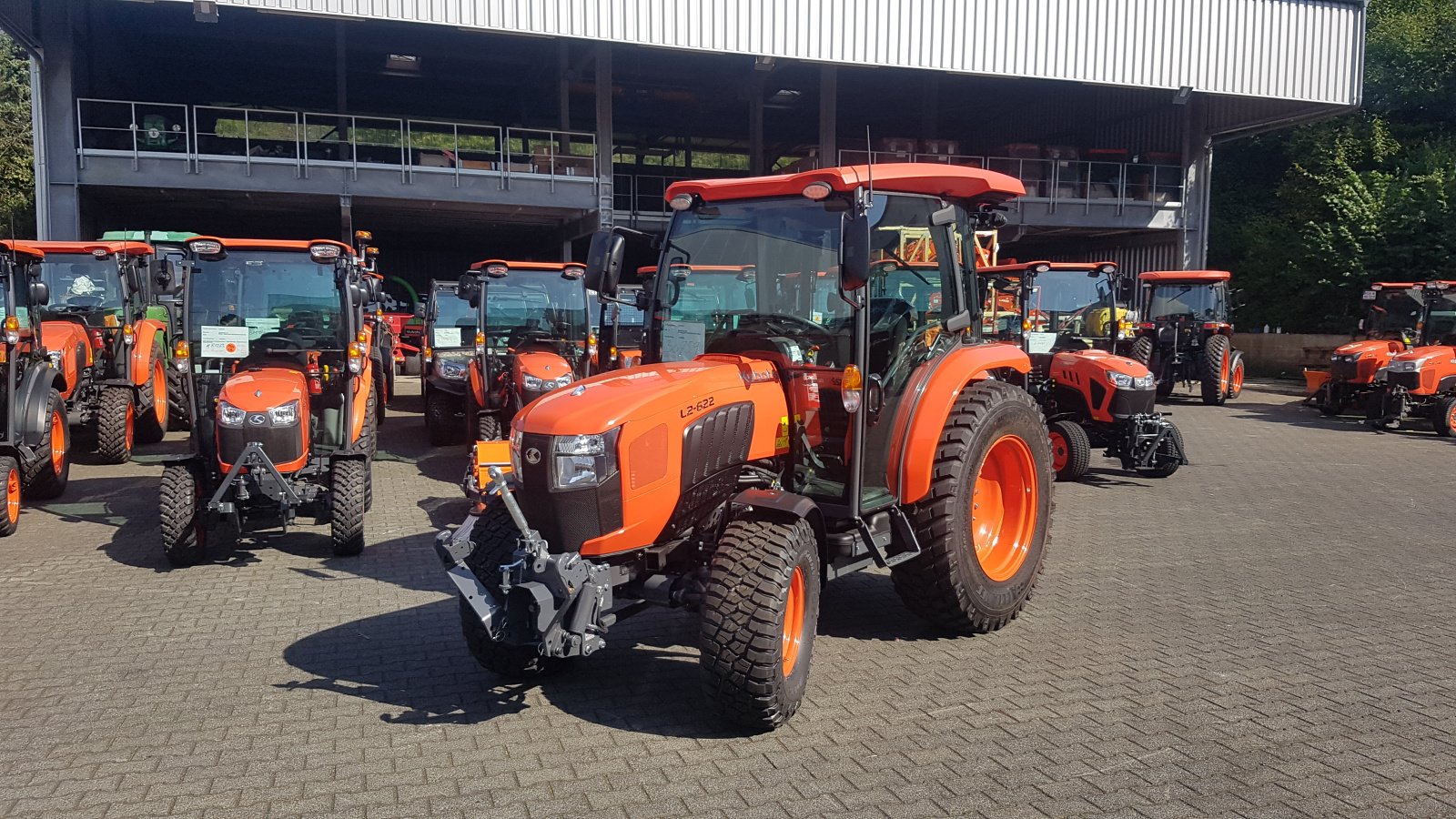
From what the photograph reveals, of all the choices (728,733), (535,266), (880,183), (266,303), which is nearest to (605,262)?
(880,183)

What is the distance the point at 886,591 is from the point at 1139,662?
64.0 inches

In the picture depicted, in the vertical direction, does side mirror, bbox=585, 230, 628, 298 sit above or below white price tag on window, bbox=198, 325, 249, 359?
above

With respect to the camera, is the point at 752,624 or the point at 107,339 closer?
the point at 752,624

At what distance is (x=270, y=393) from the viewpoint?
6898 millimetres

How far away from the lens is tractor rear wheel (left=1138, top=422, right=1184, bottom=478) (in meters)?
9.99

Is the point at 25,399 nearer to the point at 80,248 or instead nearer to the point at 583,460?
the point at 80,248

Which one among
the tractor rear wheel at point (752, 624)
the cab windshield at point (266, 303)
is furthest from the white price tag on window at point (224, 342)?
the tractor rear wheel at point (752, 624)

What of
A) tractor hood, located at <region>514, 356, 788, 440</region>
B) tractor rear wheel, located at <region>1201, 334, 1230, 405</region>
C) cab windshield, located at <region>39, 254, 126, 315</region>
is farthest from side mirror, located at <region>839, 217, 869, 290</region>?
tractor rear wheel, located at <region>1201, 334, 1230, 405</region>

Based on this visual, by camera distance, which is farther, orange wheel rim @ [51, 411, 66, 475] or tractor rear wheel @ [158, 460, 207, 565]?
orange wheel rim @ [51, 411, 66, 475]

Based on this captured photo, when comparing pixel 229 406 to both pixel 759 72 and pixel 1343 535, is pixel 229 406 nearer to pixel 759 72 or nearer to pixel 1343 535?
pixel 1343 535

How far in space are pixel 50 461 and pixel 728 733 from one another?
7313 mm

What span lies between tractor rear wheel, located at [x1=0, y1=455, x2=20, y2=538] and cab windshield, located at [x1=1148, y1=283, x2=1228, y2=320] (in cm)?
1684

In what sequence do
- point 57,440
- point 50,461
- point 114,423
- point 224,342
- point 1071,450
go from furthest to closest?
point 114,423 → point 1071,450 → point 57,440 → point 50,461 → point 224,342

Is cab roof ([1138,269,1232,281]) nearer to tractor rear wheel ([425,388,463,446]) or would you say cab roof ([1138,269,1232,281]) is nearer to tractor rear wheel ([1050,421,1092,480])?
tractor rear wheel ([1050,421,1092,480])
